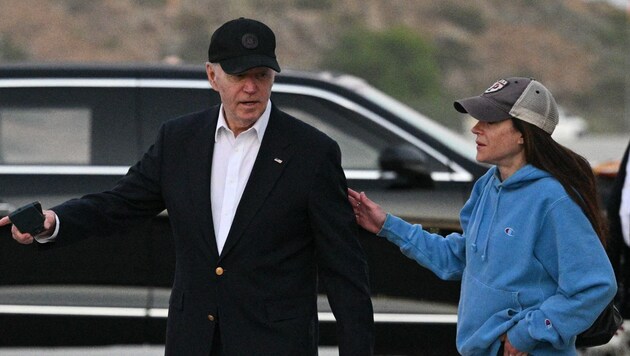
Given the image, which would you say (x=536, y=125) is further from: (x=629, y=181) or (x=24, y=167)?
(x=24, y=167)

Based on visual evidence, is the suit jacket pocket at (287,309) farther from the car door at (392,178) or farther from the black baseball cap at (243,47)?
the car door at (392,178)

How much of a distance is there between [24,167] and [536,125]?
3279mm

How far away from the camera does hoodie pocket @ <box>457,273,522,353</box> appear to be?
12.1ft

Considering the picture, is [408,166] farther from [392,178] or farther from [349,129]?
[349,129]

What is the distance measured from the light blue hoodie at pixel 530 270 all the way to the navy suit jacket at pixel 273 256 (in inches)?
13.9

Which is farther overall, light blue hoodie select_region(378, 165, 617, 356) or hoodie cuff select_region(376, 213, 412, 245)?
hoodie cuff select_region(376, 213, 412, 245)

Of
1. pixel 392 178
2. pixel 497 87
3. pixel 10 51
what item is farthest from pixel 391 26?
pixel 497 87

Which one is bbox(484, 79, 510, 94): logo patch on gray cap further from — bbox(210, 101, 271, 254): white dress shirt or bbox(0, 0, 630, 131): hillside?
bbox(0, 0, 630, 131): hillside

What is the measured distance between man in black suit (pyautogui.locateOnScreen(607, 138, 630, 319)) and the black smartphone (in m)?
2.94

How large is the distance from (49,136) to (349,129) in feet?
5.63

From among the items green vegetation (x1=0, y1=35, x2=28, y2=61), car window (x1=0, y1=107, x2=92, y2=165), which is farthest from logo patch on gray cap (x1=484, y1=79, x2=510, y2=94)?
green vegetation (x1=0, y1=35, x2=28, y2=61)

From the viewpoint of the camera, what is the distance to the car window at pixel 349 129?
6305 mm

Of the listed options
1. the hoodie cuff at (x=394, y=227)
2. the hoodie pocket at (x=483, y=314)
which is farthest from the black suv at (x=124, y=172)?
the hoodie pocket at (x=483, y=314)

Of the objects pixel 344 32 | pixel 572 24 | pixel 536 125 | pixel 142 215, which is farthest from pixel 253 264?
pixel 572 24
